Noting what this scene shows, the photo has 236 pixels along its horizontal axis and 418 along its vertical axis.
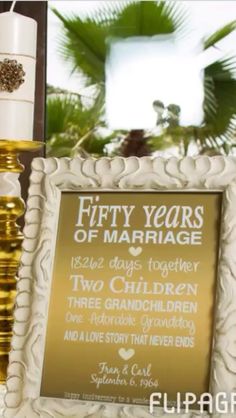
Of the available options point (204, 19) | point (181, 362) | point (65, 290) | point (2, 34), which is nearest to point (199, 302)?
point (181, 362)

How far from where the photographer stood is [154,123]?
62.9 inches

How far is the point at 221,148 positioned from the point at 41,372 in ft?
2.49

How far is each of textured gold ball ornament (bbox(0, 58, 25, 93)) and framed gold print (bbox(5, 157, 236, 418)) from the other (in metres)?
0.19

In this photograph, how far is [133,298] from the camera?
0.97 metres

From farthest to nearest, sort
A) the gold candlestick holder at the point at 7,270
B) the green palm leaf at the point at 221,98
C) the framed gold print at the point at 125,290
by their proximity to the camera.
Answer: the green palm leaf at the point at 221,98
the gold candlestick holder at the point at 7,270
the framed gold print at the point at 125,290

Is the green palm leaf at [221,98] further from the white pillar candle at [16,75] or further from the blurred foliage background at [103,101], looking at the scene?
the white pillar candle at [16,75]

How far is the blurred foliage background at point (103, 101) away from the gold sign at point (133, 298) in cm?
60

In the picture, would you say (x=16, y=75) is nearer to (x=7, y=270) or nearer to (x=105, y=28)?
(x=7, y=270)

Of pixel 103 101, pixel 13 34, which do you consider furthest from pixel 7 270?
pixel 103 101

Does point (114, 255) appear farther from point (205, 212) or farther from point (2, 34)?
point (2, 34)

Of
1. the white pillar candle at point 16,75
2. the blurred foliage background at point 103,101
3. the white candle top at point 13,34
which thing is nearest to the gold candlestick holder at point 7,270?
the white pillar candle at point 16,75

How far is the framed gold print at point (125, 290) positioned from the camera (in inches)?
36.4

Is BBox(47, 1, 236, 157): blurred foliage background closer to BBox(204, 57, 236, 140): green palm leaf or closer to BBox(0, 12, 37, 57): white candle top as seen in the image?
BBox(204, 57, 236, 140): green palm leaf

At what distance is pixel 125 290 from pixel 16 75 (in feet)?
1.27
